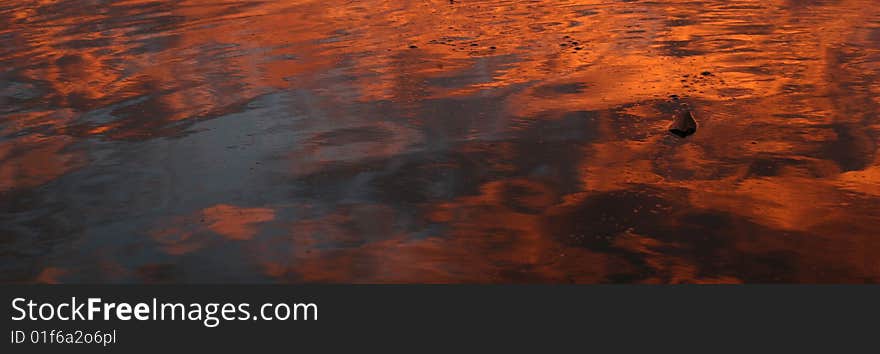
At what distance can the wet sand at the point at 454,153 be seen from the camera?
5168mm

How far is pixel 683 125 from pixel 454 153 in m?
1.51

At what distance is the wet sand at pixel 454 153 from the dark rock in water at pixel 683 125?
7 cm

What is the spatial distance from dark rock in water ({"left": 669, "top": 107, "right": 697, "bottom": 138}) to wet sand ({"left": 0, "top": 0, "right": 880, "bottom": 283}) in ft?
0.23

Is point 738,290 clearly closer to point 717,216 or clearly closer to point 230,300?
point 717,216

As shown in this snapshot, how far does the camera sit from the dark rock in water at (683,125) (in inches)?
274

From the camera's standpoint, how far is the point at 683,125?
22.9 feet

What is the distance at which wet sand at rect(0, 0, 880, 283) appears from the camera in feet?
17.0

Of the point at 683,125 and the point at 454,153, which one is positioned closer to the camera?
the point at 454,153

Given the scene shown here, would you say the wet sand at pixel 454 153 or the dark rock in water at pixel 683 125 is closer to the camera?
the wet sand at pixel 454 153

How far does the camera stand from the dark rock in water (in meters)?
6.96

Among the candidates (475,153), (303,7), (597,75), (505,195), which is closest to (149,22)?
(303,7)

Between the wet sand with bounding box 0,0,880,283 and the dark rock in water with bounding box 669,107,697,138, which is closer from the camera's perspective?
the wet sand with bounding box 0,0,880,283

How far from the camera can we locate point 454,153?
671 cm

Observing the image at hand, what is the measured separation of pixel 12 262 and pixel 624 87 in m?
4.73
